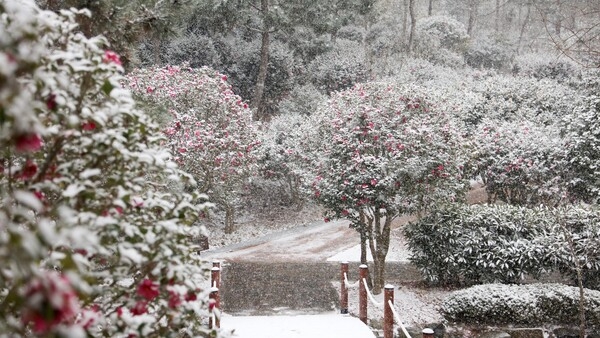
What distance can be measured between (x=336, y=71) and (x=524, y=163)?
36.9ft

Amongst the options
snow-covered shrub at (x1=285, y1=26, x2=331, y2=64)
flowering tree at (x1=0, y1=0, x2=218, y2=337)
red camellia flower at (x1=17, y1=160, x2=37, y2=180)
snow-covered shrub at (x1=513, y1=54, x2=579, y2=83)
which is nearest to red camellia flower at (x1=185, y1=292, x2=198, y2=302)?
flowering tree at (x1=0, y1=0, x2=218, y2=337)

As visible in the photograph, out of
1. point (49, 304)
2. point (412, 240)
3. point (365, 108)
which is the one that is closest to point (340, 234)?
point (412, 240)

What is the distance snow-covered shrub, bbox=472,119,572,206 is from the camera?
12.6 metres

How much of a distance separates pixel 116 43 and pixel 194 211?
12.6 feet

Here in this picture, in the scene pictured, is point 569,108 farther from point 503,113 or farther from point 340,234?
point 340,234

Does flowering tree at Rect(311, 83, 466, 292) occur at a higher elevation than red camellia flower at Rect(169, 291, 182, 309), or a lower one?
higher

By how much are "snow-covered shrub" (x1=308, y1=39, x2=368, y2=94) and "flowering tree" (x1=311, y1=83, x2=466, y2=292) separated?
41.4 ft

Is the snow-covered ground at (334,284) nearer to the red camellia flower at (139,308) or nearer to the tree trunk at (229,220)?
the tree trunk at (229,220)

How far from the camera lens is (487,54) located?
2870cm

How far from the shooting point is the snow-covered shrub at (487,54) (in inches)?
1126

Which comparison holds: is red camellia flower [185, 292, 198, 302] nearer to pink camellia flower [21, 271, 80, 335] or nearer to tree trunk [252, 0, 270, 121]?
pink camellia flower [21, 271, 80, 335]

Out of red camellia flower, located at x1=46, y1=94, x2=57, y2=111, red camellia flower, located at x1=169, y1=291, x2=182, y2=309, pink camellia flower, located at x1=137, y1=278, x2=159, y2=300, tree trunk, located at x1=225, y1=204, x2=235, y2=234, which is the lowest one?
tree trunk, located at x1=225, y1=204, x2=235, y2=234

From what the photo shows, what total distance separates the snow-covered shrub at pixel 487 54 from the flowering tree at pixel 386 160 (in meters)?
20.5

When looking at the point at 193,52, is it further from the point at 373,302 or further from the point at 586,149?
the point at 373,302
